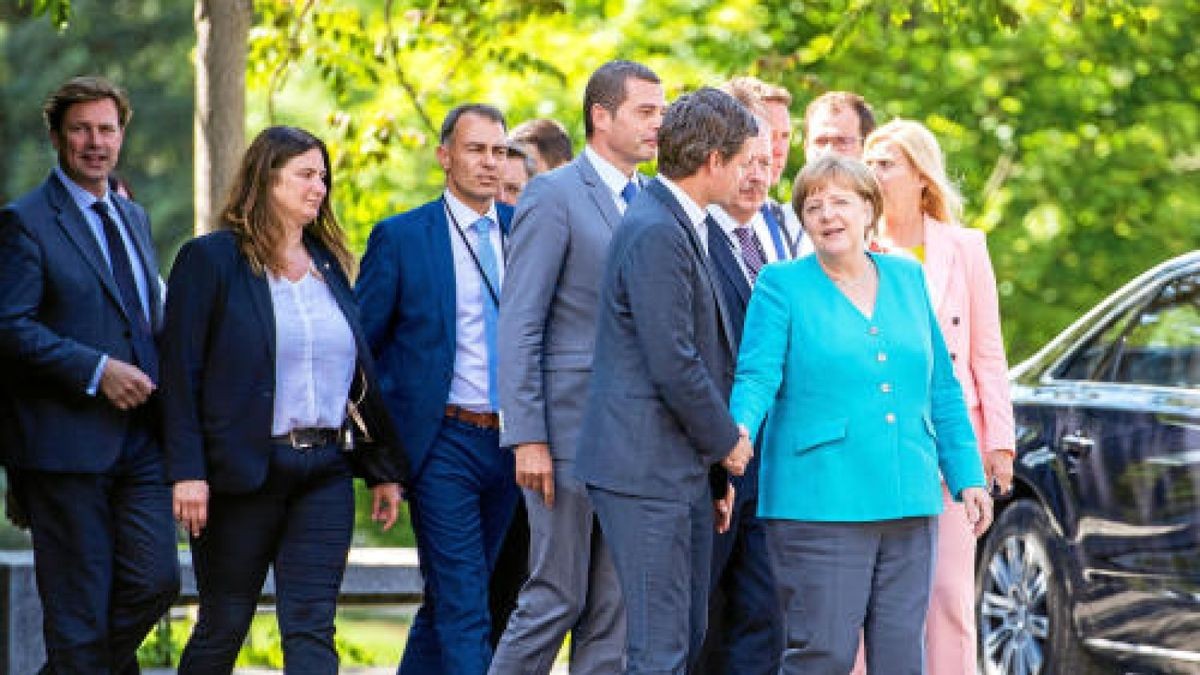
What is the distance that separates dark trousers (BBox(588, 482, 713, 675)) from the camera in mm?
7258

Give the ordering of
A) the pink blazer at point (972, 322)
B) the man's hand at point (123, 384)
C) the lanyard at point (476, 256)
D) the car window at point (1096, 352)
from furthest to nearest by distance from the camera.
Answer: the car window at point (1096, 352) < the lanyard at point (476, 256) < the pink blazer at point (972, 322) < the man's hand at point (123, 384)

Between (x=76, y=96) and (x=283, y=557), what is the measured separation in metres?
1.63

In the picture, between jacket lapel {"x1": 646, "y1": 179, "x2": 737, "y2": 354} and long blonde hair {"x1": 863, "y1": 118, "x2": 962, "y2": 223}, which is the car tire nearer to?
long blonde hair {"x1": 863, "y1": 118, "x2": 962, "y2": 223}

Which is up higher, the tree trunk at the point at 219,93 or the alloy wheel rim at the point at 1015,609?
the tree trunk at the point at 219,93

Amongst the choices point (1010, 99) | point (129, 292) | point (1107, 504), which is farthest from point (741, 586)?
point (1010, 99)

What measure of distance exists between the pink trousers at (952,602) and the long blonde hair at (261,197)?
2300mm

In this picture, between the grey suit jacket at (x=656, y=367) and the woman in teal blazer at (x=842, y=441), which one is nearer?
the grey suit jacket at (x=656, y=367)

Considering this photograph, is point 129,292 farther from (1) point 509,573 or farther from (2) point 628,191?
(1) point 509,573

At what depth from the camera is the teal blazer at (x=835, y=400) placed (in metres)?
7.25

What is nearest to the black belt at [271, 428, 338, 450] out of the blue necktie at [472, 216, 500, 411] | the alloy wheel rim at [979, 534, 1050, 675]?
the blue necktie at [472, 216, 500, 411]

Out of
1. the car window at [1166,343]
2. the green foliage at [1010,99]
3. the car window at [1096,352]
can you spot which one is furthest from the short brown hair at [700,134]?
the green foliage at [1010,99]

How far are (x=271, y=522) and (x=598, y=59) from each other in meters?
12.6

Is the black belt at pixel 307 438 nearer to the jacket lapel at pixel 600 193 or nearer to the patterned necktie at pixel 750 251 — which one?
the jacket lapel at pixel 600 193

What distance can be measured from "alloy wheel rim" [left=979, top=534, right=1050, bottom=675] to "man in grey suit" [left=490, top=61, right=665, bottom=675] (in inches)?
106
